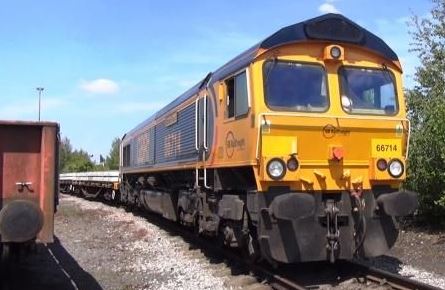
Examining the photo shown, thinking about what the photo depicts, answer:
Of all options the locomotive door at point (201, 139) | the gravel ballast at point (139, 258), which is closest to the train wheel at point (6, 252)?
the gravel ballast at point (139, 258)

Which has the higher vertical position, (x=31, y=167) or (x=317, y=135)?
(x=317, y=135)

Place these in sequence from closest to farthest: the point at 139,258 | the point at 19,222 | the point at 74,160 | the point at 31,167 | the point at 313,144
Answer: the point at 19,222 < the point at 31,167 < the point at 313,144 < the point at 139,258 < the point at 74,160

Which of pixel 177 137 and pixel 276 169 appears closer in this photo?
pixel 276 169

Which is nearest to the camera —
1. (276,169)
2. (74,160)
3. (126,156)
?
(276,169)

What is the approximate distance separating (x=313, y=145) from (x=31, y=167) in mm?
4006

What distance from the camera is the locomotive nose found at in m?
6.09

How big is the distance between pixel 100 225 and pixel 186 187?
5853 millimetres

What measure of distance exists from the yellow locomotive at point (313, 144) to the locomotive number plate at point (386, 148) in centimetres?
1

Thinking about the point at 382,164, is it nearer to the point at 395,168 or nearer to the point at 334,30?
the point at 395,168

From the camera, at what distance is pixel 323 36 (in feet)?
29.9

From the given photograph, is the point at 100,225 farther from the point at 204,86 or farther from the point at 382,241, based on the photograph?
the point at 382,241

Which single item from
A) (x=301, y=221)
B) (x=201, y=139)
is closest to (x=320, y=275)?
(x=301, y=221)

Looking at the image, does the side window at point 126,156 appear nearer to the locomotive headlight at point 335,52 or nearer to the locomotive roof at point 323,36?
the locomotive roof at point 323,36

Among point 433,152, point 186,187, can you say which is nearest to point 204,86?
point 186,187
